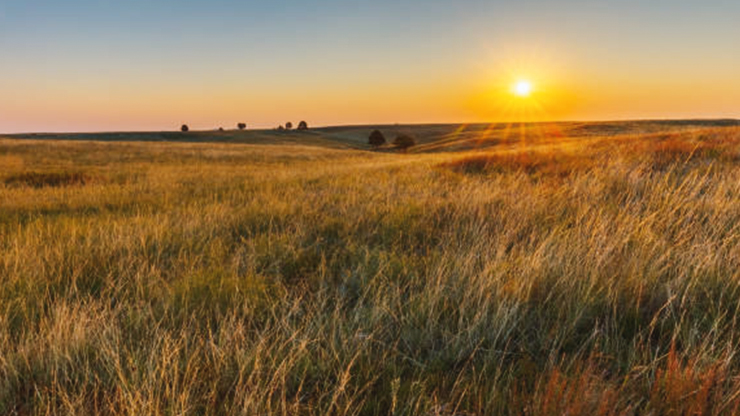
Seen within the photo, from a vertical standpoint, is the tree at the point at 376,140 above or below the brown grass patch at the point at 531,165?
above

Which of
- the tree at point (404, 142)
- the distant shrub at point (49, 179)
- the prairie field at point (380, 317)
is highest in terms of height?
the tree at point (404, 142)

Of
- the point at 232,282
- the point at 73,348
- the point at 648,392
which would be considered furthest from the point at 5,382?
the point at 648,392

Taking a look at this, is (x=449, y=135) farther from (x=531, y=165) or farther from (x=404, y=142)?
(x=531, y=165)

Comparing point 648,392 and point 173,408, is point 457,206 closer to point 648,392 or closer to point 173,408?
point 648,392

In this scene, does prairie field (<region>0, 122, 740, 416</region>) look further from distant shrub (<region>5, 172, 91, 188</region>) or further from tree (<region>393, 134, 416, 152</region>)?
tree (<region>393, 134, 416, 152</region>)

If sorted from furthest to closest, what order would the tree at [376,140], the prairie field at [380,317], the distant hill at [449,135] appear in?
the tree at [376,140]
the distant hill at [449,135]
the prairie field at [380,317]

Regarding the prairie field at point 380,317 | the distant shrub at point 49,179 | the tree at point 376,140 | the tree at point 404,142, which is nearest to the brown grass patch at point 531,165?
the prairie field at point 380,317

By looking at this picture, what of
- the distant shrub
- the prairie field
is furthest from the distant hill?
the prairie field

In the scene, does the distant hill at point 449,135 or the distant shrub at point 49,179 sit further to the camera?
the distant hill at point 449,135

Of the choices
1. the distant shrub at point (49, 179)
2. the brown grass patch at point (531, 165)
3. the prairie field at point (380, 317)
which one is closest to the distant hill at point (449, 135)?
the brown grass patch at point (531, 165)

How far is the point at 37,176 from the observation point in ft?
35.0

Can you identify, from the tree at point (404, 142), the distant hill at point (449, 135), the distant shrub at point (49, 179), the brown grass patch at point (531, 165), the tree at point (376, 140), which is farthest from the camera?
the tree at point (376, 140)

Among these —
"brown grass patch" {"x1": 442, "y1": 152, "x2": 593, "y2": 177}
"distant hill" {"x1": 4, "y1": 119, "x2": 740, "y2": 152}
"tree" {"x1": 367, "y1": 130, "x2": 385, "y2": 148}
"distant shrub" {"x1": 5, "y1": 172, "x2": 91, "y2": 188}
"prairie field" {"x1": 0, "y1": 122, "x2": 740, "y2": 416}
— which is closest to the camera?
"prairie field" {"x1": 0, "y1": 122, "x2": 740, "y2": 416}

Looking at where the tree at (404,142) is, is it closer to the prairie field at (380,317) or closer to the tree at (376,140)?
the tree at (376,140)
